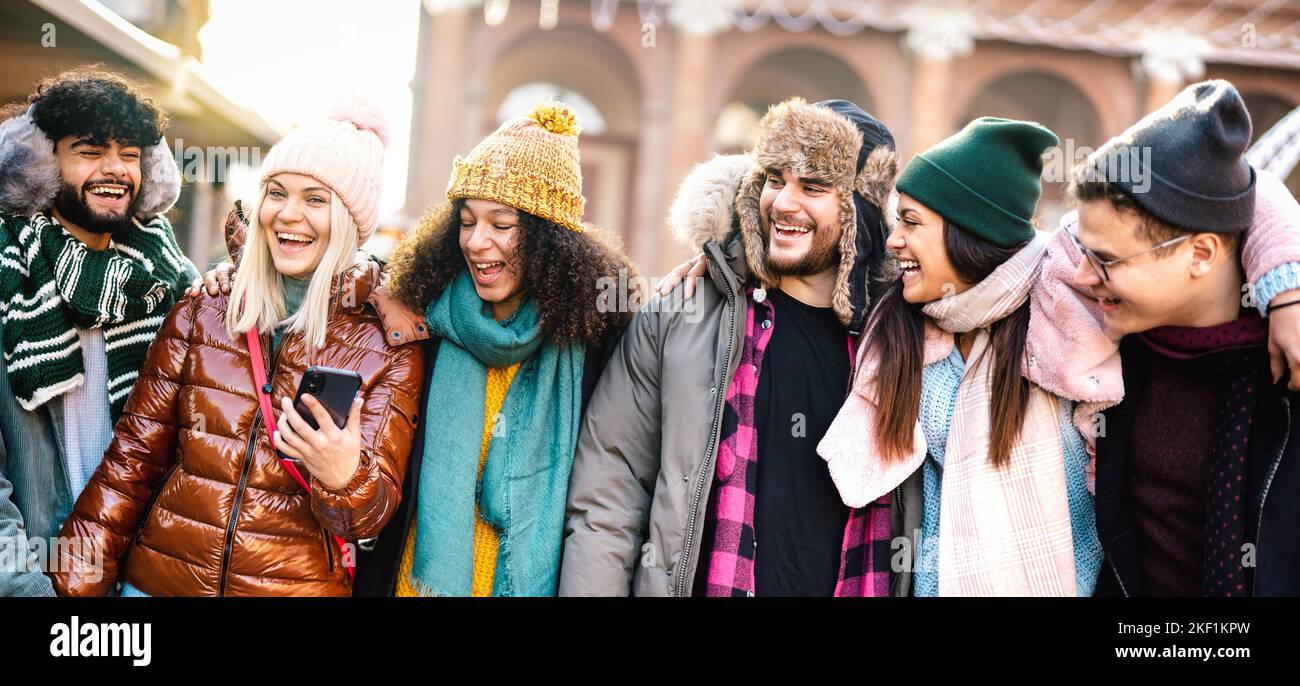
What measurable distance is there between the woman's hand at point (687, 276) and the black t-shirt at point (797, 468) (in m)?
0.25

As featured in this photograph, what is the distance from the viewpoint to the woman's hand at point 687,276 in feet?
9.24

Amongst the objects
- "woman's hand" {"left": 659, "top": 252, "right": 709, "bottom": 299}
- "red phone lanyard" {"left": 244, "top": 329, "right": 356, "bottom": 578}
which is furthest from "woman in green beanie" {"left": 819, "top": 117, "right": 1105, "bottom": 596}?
"red phone lanyard" {"left": 244, "top": 329, "right": 356, "bottom": 578}

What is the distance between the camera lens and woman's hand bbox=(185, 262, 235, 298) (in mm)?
2652

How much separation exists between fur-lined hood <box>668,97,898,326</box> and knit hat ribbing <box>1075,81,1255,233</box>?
79 cm

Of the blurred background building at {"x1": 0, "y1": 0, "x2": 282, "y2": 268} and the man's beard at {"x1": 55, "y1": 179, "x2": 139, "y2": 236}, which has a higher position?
the blurred background building at {"x1": 0, "y1": 0, "x2": 282, "y2": 268}

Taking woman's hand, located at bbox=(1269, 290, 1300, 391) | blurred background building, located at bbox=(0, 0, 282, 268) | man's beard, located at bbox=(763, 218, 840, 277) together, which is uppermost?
blurred background building, located at bbox=(0, 0, 282, 268)

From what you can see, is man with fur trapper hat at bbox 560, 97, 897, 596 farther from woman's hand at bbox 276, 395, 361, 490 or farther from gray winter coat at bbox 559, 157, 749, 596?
woman's hand at bbox 276, 395, 361, 490

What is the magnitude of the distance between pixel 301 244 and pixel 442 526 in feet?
3.16

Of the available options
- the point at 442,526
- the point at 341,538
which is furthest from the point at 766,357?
the point at 341,538

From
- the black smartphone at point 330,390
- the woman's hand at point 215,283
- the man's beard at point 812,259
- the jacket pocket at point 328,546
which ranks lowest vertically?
the jacket pocket at point 328,546

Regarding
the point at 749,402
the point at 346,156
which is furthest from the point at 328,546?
the point at 749,402

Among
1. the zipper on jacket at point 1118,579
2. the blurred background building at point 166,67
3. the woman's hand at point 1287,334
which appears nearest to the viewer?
the woman's hand at point 1287,334

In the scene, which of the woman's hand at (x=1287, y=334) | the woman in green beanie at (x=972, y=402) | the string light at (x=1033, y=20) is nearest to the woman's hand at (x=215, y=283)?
the woman in green beanie at (x=972, y=402)

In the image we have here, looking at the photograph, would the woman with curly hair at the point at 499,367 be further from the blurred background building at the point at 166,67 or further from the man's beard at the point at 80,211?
the blurred background building at the point at 166,67
